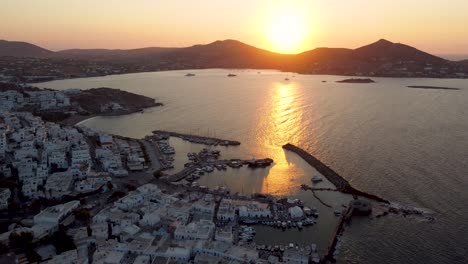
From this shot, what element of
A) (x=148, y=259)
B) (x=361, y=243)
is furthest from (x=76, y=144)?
(x=361, y=243)

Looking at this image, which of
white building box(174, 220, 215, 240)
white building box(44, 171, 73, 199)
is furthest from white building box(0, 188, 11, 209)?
white building box(174, 220, 215, 240)

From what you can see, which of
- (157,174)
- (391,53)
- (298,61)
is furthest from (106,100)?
(298,61)

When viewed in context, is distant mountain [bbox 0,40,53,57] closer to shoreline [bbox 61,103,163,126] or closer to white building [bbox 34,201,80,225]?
shoreline [bbox 61,103,163,126]

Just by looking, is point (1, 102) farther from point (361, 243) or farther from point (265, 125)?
point (361, 243)

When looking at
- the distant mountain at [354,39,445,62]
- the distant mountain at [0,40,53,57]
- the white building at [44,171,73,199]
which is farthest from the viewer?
the distant mountain at [0,40,53,57]

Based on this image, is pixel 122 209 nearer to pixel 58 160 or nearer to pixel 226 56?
pixel 58 160

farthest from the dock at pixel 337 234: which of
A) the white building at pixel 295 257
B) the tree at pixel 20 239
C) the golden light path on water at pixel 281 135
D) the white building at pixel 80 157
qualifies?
the white building at pixel 80 157
